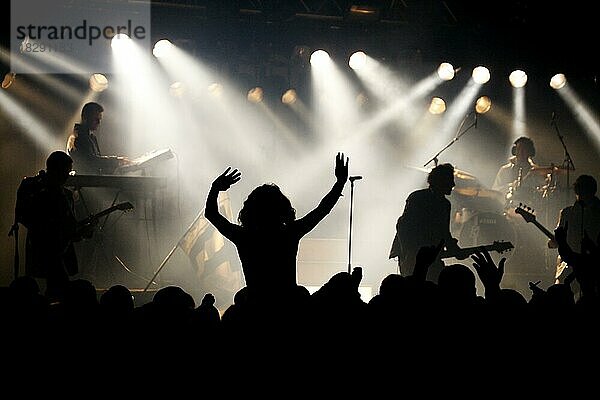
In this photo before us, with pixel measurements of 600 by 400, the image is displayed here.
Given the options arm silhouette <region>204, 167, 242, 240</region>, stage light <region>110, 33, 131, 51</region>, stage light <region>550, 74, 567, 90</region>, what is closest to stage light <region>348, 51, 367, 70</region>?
stage light <region>550, 74, 567, 90</region>

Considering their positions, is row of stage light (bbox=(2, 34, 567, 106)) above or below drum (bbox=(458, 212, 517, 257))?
above

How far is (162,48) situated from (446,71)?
4.40m

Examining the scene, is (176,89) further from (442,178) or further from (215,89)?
(442,178)

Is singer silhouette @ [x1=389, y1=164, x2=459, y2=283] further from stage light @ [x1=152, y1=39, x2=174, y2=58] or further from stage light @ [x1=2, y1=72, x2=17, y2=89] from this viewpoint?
stage light @ [x1=2, y1=72, x2=17, y2=89]

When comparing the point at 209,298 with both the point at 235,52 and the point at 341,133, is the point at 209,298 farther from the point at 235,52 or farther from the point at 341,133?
the point at 341,133

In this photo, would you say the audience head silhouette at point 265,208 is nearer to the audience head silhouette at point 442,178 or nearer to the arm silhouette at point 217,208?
the arm silhouette at point 217,208

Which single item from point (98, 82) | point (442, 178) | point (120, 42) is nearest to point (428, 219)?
point (442, 178)

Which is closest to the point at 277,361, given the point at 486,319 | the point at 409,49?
the point at 486,319

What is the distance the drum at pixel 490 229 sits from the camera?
927 centimetres

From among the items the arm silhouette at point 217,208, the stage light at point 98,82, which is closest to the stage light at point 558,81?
the stage light at point 98,82

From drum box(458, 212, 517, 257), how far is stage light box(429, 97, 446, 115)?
271 centimetres

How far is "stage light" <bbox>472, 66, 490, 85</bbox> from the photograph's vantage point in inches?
433

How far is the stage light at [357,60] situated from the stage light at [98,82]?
3.80 meters

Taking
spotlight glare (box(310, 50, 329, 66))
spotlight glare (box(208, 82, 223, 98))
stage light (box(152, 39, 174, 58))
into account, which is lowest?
spotlight glare (box(208, 82, 223, 98))
